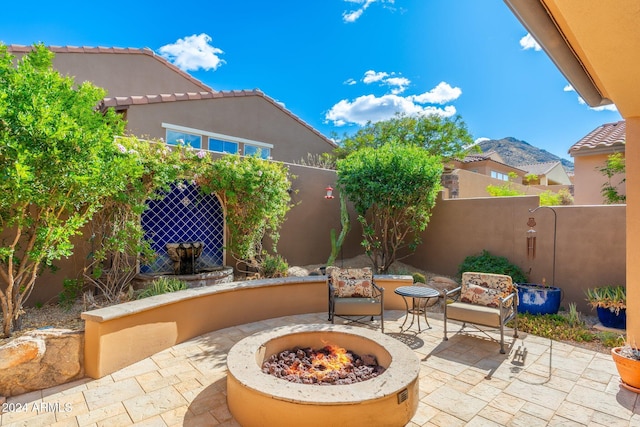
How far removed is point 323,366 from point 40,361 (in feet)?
11.2

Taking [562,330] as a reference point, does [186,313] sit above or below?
above

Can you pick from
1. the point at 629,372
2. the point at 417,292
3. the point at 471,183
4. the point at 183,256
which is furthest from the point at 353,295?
the point at 471,183

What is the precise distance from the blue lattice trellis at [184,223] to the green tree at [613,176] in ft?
40.4

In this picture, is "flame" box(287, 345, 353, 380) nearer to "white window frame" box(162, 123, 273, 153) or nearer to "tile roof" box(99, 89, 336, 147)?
"white window frame" box(162, 123, 273, 153)

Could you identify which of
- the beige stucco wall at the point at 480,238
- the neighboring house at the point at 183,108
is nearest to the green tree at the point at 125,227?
the beige stucco wall at the point at 480,238

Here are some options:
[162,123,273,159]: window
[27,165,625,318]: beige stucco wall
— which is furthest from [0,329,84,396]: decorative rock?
[162,123,273,159]: window

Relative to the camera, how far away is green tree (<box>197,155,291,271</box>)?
775cm

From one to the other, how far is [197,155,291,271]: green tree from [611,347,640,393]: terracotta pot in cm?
659

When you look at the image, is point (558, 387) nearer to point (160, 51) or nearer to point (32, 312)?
point (32, 312)

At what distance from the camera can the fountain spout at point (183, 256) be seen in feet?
23.5

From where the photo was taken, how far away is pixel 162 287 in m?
5.91

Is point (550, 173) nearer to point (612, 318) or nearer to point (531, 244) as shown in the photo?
point (531, 244)

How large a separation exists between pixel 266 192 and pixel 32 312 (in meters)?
4.80

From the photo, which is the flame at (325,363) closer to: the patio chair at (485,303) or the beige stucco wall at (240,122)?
the patio chair at (485,303)
